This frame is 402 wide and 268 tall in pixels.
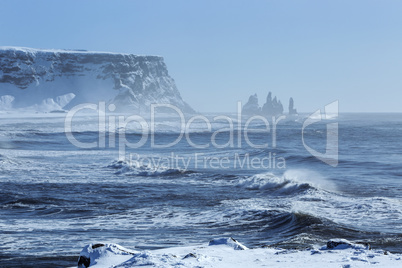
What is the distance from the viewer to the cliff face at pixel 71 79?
170 metres

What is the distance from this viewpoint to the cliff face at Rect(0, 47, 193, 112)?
6683 inches

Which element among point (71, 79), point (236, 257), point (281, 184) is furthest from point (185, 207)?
point (71, 79)

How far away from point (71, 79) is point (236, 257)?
184970 millimetres

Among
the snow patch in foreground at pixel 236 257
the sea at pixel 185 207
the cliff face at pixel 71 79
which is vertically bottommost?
the sea at pixel 185 207

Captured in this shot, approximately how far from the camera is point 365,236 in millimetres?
10453

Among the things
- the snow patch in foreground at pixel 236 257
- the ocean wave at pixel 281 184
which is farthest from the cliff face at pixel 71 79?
the snow patch in foreground at pixel 236 257

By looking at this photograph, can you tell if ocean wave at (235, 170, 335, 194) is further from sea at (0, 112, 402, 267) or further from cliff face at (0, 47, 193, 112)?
cliff face at (0, 47, 193, 112)

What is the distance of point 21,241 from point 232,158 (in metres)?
21.1

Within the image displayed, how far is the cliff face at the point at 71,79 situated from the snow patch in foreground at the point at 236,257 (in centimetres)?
16097

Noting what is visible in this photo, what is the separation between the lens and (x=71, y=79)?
184750mm

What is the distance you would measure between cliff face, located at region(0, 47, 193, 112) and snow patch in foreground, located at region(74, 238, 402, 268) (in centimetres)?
16097

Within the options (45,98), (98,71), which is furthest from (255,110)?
(45,98)

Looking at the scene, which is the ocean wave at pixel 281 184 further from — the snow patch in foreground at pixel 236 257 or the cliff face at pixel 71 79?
the cliff face at pixel 71 79

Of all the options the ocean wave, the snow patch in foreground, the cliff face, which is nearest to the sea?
the ocean wave
